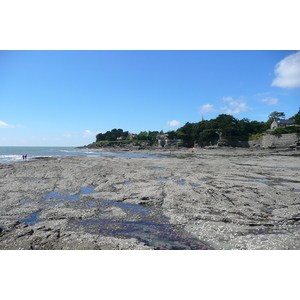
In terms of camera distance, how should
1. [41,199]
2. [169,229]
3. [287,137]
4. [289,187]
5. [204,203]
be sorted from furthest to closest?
[287,137]
[289,187]
[41,199]
[204,203]
[169,229]

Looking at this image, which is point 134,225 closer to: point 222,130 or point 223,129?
point 223,129

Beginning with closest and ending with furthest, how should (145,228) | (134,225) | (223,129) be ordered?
(145,228) < (134,225) < (223,129)

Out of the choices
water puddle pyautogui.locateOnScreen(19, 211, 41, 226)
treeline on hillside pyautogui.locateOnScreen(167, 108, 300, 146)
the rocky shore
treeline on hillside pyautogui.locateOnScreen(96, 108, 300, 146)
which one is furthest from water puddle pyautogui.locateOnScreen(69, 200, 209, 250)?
treeline on hillside pyautogui.locateOnScreen(167, 108, 300, 146)

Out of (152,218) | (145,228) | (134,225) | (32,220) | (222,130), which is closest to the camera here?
(145,228)

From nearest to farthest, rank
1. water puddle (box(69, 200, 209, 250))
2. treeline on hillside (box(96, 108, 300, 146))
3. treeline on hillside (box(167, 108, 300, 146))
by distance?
1. water puddle (box(69, 200, 209, 250))
2. treeline on hillside (box(96, 108, 300, 146))
3. treeline on hillside (box(167, 108, 300, 146))

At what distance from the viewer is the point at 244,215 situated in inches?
251

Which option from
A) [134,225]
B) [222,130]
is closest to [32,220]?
[134,225]

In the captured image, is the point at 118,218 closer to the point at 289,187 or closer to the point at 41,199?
the point at 41,199

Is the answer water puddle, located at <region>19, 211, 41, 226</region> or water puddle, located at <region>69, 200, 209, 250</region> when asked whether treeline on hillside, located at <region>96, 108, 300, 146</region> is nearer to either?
water puddle, located at <region>69, 200, 209, 250</region>

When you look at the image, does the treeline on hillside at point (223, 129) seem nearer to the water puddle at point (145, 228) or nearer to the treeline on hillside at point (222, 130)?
the treeline on hillside at point (222, 130)

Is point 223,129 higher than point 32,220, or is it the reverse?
point 223,129

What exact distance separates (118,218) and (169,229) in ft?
6.30

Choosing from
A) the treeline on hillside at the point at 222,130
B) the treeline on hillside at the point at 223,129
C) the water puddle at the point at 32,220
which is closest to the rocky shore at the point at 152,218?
the water puddle at the point at 32,220

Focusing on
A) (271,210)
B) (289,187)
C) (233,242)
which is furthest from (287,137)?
(233,242)
